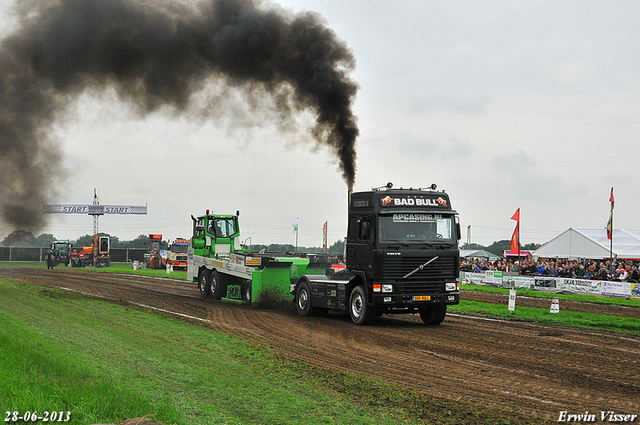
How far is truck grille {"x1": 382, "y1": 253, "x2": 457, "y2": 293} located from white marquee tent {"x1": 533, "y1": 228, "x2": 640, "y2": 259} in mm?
27406

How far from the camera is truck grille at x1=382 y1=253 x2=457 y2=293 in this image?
1463 cm

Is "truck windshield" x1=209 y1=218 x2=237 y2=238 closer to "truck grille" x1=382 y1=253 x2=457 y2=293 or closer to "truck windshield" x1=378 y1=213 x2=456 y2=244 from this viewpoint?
"truck windshield" x1=378 y1=213 x2=456 y2=244

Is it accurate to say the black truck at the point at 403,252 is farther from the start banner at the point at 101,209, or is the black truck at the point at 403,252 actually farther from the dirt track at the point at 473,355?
the start banner at the point at 101,209

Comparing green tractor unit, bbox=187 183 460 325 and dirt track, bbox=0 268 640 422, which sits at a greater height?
green tractor unit, bbox=187 183 460 325

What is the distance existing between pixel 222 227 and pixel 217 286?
272 cm

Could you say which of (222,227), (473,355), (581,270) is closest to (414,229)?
(473,355)

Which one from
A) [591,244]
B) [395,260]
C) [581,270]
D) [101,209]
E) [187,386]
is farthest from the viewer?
[101,209]

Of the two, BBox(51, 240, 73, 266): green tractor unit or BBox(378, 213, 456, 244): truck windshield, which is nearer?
BBox(378, 213, 456, 244): truck windshield

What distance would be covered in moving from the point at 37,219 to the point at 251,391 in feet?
61.1

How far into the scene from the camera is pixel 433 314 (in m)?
16.0

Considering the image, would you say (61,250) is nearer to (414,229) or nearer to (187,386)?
(414,229)

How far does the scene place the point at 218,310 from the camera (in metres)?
18.2

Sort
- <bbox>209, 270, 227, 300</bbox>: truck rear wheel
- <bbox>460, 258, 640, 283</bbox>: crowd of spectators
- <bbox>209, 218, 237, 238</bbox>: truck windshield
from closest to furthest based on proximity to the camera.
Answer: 1. <bbox>209, 270, 227, 300</bbox>: truck rear wheel
2. <bbox>209, 218, 237, 238</bbox>: truck windshield
3. <bbox>460, 258, 640, 283</bbox>: crowd of spectators

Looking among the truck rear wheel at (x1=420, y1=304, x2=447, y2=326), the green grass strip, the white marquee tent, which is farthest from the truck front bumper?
the white marquee tent
